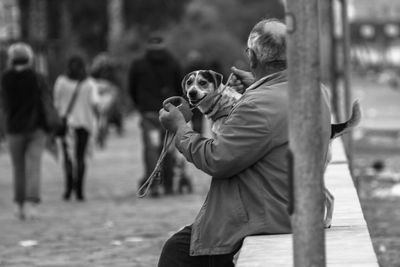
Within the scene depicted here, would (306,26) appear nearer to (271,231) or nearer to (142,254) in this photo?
(271,231)

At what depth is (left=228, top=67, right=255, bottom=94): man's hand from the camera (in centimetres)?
648

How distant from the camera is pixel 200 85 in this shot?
6.40m

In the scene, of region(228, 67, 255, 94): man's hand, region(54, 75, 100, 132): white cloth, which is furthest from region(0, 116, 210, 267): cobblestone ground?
region(228, 67, 255, 94): man's hand

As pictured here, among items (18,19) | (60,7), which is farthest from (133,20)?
(18,19)

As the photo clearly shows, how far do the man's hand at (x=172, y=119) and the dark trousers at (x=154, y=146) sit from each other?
32.1 ft

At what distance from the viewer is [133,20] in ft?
209

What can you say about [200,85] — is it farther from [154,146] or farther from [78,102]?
[78,102]

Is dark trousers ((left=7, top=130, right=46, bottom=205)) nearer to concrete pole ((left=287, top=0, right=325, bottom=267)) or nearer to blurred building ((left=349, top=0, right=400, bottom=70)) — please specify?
concrete pole ((left=287, top=0, right=325, bottom=267))

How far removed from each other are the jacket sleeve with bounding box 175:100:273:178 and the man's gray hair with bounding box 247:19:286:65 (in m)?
0.26

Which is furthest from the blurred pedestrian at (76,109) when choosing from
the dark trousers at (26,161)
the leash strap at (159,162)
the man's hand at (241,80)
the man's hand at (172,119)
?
the man's hand at (172,119)

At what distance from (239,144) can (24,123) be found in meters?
8.53

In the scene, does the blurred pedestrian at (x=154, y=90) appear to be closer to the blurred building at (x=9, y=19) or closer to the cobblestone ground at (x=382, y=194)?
the cobblestone ground at (x=382, y=194)

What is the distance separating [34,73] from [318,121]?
10.1 m

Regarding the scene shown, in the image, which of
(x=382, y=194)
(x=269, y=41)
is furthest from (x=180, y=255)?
(x=382, y=194)
